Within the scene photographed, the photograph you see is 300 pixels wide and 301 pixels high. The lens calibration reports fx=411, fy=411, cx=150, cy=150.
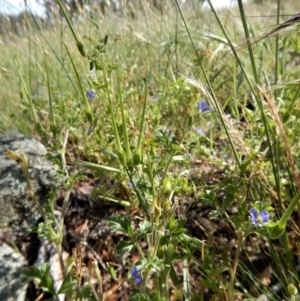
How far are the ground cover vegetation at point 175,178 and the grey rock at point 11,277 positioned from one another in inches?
3.5

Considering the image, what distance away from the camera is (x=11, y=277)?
133 centimetres

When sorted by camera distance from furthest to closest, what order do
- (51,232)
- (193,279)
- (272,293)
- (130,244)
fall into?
(193,279) < (272,293) < (51,232) < (130,244)

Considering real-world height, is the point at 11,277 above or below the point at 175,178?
below

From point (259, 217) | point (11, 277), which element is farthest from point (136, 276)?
point (11, 277)

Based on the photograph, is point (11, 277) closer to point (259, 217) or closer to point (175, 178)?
point (175, 178)

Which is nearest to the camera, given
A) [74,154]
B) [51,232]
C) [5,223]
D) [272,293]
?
[51,232]

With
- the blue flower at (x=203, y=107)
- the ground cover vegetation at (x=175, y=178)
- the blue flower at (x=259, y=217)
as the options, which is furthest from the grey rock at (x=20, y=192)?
the blue flower at (x=259, y=217)

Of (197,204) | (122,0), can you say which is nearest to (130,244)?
(197,204)

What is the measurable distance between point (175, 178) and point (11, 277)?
0.62 m

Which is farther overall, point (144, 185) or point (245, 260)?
point (245, 260)

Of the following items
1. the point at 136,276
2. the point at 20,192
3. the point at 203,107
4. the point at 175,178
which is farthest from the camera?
the point at 20,192

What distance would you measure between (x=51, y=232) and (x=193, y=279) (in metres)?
0.53

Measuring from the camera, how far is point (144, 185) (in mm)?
924

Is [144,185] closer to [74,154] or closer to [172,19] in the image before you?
[74,154]
